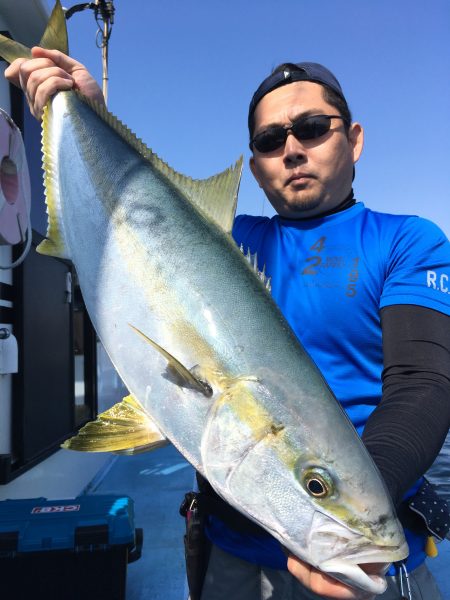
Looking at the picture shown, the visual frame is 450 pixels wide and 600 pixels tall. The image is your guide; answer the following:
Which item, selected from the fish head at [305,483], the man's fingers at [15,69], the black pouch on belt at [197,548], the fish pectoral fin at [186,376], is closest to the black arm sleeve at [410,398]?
the fish head at [305,483]

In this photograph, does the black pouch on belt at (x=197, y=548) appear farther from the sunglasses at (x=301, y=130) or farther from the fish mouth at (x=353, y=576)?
the sunglasses at (x=301, y=130)

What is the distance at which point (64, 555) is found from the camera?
7.14ft

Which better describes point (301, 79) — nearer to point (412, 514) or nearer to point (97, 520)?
point (412, 514)

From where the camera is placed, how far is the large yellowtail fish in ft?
3.12

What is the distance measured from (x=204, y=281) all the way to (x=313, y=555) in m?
0.65

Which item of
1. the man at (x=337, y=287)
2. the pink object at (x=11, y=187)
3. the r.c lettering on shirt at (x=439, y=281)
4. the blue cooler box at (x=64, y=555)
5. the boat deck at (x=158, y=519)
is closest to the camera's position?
the man at (x=337, y=287)

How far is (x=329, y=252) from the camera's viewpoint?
1.60m

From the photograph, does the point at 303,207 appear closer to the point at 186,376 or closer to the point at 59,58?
the point at 186,376

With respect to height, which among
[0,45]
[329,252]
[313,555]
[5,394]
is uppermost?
[0,45]

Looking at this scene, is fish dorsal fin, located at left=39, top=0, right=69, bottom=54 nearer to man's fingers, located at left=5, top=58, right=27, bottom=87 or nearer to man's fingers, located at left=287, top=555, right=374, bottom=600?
man's fingers, located at left=5, top=58, right=27, bottom=87

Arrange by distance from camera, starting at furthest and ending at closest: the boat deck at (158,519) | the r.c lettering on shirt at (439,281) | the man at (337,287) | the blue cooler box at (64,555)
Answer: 1. the boat deck at (158,519)
2. the blue cooler box at (64,555)
3. the r.c lettering on shirt at (439,281)
4. the man at (337,287)

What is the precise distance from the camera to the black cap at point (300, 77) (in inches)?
67.5

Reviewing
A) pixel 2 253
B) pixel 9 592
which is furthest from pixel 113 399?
pixel 9 592

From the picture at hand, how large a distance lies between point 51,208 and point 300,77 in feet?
3.27
